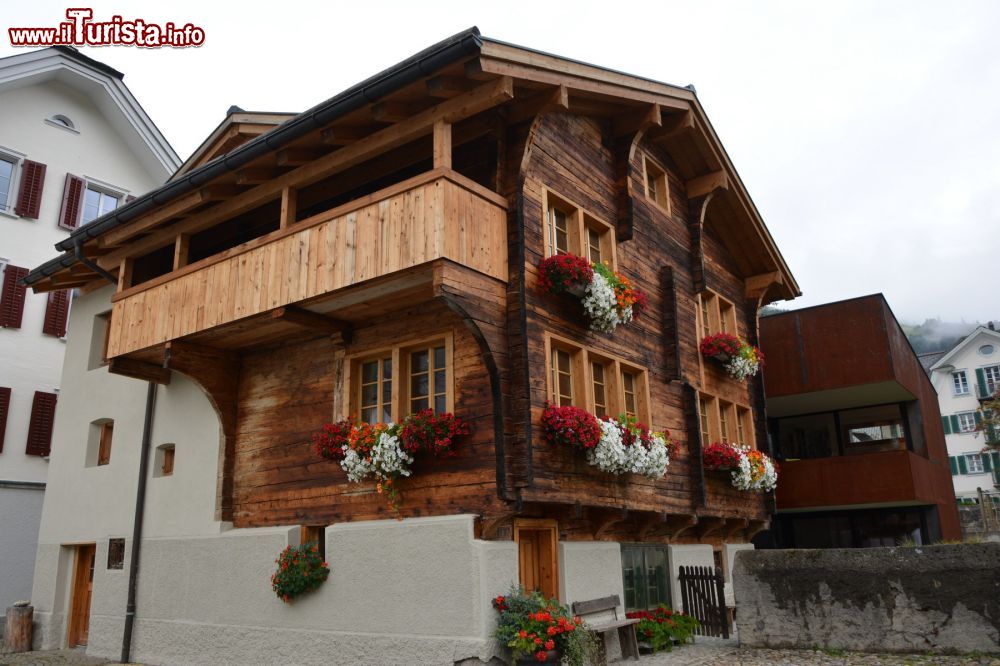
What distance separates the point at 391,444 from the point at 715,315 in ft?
29.8

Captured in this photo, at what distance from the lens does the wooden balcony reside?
10055 millimetres

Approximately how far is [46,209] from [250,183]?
12.4 meters

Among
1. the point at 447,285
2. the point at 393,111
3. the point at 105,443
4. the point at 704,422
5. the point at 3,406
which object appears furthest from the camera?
the point at 3,406

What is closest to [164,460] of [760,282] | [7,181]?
[7,181]

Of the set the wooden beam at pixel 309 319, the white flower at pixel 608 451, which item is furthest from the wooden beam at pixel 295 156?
the white flower at pixel 608 451

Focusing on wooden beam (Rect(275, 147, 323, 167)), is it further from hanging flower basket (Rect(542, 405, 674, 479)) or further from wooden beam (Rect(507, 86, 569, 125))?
hanging flower basket (Rect(542, 405, 674, 479))

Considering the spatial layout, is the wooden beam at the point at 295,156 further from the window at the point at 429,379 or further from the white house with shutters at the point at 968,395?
the white house with shutters at the point at 968,395

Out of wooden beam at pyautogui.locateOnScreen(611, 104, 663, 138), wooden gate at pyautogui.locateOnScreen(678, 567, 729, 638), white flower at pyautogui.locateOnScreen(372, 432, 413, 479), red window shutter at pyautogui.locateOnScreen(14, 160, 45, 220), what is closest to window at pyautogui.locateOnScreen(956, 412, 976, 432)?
wooden gate at pyautogui.locateOnScreen(678, 567, 729, 638)

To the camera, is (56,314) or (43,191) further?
(43,191)

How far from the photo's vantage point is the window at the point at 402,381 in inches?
446

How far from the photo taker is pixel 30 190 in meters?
21.4

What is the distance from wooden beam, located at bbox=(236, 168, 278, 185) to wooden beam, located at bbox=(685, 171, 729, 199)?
850 cm

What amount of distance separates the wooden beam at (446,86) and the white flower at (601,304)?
3140 mm

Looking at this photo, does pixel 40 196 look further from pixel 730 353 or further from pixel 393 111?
pixel 730 353
